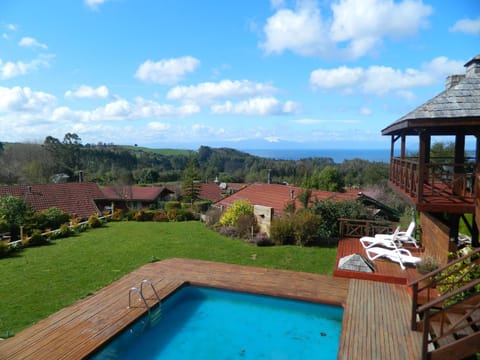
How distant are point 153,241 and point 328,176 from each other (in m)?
25.5

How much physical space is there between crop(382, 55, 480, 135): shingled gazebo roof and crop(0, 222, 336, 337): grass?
16.0ft

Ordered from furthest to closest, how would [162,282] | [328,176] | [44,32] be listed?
1. [328,176]
2. [44,32]
3. [162,282]

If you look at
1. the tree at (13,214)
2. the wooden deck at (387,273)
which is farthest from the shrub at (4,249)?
the wooden deck at (387,273)

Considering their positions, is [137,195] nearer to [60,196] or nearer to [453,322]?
[60,196]

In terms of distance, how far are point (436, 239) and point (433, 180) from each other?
216 cm

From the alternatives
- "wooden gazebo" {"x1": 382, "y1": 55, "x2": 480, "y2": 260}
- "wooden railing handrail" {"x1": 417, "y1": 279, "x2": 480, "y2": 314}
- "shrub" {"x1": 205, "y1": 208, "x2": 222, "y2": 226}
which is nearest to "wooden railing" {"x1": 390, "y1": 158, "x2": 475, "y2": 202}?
"wooden gazebo" {"x1": 382, "y1": 55, "x2": 480, "y2": 260}

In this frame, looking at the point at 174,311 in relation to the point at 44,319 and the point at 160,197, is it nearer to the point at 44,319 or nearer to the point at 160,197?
the point at 44,319

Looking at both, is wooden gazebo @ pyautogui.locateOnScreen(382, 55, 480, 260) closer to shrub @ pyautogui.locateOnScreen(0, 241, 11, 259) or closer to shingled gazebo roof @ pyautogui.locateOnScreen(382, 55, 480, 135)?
shingled gazebo roof @ pyautogui.locateOnScreen(382, 55, 480, 135)

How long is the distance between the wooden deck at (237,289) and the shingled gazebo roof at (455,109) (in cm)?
389

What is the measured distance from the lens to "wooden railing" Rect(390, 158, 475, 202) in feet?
23.5

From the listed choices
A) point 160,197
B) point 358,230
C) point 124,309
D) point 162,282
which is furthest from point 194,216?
point 160,197

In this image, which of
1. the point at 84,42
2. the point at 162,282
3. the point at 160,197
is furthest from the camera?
the point at 160,197

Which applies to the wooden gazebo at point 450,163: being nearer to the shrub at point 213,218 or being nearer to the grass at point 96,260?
the grass at point 96,260

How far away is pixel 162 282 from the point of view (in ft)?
28.7
